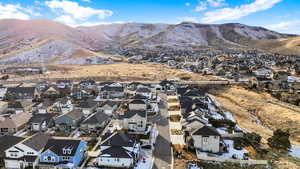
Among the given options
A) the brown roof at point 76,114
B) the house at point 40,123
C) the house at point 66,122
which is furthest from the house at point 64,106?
the house at point 66,122

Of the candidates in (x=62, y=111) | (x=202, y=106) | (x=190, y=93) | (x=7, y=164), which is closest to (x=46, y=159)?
(x=7, y=164)

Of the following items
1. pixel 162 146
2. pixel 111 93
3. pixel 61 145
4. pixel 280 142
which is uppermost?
pixel 111 93

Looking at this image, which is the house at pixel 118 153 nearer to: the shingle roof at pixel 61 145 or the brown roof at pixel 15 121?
the shingle roof at pixel 61 145

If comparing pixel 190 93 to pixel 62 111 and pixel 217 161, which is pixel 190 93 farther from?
pixel 62 111

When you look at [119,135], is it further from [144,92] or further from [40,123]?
[144,92]

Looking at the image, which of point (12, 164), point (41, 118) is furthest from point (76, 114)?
point (12, 164)

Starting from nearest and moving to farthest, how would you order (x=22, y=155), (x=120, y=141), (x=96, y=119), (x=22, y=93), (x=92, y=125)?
(x=22, y=155) → (x=120, y=141) → (x=92, y=125) → (x=96, y=119) → (x=22, y=93)

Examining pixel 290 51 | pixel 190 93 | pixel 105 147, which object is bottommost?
Result: pixel 105 147
